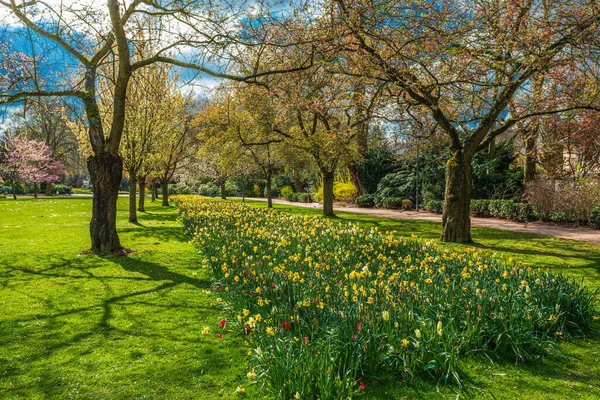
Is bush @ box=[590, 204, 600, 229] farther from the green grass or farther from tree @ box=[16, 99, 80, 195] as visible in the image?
tree @ box=[16, 99, 80, 195]

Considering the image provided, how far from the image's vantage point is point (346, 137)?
46.8ft

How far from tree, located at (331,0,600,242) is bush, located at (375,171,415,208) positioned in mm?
16027

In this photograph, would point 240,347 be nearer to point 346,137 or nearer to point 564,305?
point 564,305

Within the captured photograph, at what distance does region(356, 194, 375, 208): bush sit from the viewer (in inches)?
1113

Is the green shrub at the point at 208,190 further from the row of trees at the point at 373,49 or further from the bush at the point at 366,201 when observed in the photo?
the row of trees at the point at 373,49

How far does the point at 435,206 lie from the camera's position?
22203mm

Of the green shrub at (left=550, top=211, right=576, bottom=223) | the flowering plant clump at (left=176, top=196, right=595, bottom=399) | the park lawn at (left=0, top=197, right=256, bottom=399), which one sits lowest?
the park lawn at (left=0, top=197, right=256, bottom=399)

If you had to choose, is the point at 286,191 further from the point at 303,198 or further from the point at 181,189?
the point at 181,189

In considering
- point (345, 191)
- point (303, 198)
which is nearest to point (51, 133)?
point (303, 198)

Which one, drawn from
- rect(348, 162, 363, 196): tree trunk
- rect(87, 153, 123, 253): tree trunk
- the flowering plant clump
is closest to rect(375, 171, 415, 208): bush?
rect(348, 162, 363, 196): tree trunk

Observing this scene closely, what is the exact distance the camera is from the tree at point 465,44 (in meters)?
6.86

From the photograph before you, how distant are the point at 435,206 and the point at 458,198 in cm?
1234

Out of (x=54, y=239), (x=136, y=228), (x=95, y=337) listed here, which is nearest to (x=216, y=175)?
(x=136, y=228)

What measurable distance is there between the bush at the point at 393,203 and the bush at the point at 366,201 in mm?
1900
